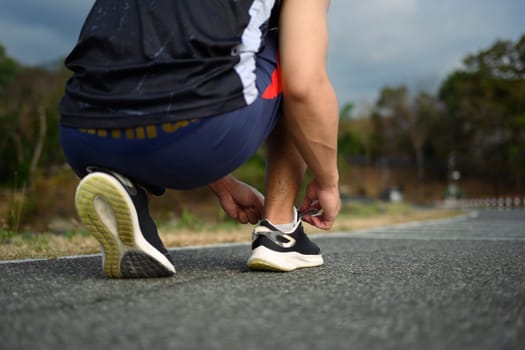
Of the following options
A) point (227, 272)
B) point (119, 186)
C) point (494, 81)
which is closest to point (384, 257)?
point (227, 272)

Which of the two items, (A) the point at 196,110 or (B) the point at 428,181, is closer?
(A) the point at 196,110

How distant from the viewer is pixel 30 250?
83.0 inches

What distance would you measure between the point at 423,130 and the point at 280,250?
36.4 meters

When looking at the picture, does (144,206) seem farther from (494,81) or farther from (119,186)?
(494,81)

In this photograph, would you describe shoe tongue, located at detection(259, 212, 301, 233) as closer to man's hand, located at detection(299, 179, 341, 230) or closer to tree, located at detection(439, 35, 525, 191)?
man's hand, located at detection(299, 179, 341, 230)

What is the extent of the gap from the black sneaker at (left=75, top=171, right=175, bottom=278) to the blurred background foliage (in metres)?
8.53

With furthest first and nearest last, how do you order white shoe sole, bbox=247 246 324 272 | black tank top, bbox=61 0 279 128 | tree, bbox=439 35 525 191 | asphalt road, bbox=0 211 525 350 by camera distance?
1. tree, bbox=439 35 525 191
2. white shoe sole, bbox=247 246 324 272
3. black tank top, bbox=61 0 279 128
4. asphalt road, bbox=0 211 525 350

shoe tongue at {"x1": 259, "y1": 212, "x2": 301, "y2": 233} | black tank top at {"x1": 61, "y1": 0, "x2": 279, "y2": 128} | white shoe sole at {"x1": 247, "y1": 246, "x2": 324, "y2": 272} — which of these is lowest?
white shoe sole at {"x1": 247, "y1": 246, "x2": 324, "y2": 272}

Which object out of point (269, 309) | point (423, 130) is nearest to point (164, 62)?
point (269, 309)

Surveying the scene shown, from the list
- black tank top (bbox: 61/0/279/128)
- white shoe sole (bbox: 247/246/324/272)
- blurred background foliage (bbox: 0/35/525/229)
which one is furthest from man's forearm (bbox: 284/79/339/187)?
blurred background foliage (bbox: 0/35/525/229)

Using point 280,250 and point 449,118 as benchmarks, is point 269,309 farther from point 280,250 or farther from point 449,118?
point 449,118

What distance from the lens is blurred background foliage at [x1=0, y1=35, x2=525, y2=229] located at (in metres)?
14.5

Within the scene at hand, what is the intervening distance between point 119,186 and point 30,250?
1.07 metres

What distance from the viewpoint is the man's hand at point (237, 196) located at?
174 centimetres
